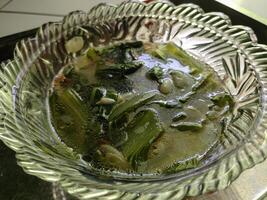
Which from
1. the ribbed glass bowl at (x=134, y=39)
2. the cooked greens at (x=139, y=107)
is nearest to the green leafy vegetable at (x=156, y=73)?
the cooked greens at (x=139, y=107)

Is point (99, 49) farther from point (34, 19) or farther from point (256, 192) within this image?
point (34, 19)

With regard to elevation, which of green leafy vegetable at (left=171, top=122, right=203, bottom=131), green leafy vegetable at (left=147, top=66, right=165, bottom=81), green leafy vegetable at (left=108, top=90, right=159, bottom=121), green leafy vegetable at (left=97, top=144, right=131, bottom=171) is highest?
green leafy vegetable at (left=147, top=66, right=165, bottom=81)

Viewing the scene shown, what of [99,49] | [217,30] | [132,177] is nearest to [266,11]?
[217,30]

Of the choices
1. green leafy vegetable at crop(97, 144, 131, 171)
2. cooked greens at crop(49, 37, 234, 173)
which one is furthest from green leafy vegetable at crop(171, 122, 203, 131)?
green leafy vegetable at crop(97, 144, 131, 171)

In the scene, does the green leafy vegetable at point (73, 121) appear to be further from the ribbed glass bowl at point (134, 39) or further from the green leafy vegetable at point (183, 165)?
the green leafy vegetable at point (183, 165)

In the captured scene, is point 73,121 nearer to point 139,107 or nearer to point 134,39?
point 139,107

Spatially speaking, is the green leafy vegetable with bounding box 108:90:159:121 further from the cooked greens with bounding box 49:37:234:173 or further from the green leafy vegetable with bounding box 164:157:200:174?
the green leafy vegetable with bounding box 164:157:200:174
